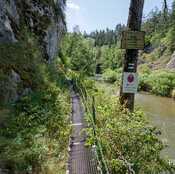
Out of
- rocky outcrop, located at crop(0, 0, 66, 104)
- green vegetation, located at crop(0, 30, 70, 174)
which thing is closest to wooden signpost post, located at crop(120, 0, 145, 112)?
green vegetation, located at crop(0, 30, 70, 174)

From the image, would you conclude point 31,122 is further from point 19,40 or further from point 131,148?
point 19,40

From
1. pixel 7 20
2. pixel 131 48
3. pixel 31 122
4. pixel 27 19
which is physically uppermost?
pixel 27 19

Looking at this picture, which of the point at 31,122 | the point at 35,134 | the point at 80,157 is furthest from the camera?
the point at 31,122

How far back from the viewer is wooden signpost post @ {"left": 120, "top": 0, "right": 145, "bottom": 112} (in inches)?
354

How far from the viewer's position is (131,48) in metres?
8.99

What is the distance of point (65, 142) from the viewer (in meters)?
8.88

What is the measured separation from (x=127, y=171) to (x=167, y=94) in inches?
1677

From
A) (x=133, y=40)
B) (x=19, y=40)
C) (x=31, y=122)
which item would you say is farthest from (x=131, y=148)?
(x=19, y=40)

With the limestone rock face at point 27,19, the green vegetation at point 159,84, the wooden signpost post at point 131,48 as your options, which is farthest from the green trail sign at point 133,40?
the green vegetation at point 159,84

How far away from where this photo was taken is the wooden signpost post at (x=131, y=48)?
9000 millimetres

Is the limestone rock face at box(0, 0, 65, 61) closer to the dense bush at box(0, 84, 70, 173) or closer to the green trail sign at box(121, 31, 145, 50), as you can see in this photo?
the dense bush at box(0, 84, 70, 173)

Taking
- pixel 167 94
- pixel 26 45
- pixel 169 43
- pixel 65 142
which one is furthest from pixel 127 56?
pixel 169 43

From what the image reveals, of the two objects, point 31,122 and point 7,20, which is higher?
point 7,20

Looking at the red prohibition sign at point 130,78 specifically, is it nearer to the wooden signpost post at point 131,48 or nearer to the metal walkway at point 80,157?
the wooden signpost post at point 131,48
